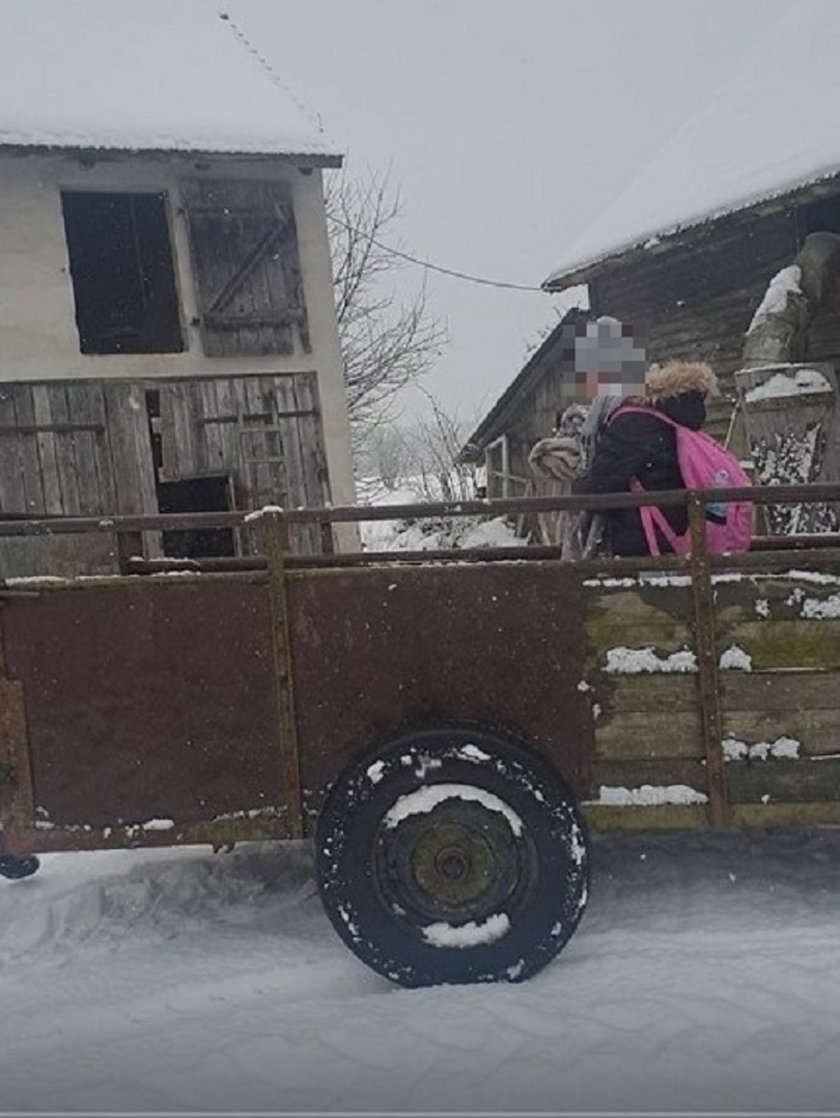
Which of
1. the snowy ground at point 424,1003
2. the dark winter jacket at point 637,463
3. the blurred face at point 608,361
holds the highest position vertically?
the blurred face at point 608,361

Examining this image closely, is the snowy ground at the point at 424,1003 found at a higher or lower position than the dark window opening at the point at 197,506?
lower

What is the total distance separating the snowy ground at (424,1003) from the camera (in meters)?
2.38

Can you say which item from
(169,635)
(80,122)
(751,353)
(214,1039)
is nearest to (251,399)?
(80,122)

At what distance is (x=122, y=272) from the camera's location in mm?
13383

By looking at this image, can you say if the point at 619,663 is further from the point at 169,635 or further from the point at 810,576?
the point at 169,635

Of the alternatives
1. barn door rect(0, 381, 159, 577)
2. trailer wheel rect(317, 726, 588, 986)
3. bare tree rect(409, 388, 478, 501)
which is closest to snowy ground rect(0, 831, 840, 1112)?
trailer wheel rect(317, 726, 588, 986)

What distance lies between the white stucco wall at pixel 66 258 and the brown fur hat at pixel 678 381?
8.53 metres

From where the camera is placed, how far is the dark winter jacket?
3377 millimetres

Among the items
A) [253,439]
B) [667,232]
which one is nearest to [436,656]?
[667,232]

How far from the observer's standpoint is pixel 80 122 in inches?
416

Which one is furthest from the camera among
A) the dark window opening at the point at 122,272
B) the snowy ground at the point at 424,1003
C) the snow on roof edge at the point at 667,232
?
the dark window opening at the point at 122,272

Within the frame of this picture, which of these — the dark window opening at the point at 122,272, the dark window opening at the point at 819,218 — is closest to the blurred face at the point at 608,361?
the dark window opening at the point at 819,218

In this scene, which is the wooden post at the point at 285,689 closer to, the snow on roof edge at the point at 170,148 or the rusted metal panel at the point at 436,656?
the rusted metal panel at the point at 436,656

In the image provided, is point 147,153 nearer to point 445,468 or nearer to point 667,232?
point 667,232
